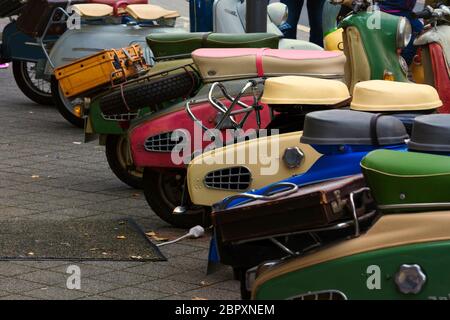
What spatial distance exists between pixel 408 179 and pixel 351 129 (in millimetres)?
770

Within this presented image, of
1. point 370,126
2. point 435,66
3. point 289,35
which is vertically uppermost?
point 370,126

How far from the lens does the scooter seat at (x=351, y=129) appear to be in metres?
4.44

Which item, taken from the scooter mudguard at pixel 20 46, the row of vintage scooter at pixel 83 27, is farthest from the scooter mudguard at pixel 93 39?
the scooter mudguard at pixel 20 46

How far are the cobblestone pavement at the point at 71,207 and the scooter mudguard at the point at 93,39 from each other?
712mm

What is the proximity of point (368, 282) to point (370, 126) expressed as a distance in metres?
0.87

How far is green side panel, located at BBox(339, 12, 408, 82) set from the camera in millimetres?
7633

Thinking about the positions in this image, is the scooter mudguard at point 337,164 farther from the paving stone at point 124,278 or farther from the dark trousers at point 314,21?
the dark trousers at point 314,21

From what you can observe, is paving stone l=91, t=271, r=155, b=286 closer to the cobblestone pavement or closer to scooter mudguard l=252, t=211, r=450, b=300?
the cobblestone pavement

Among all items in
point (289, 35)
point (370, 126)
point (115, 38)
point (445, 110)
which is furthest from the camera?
point (289, 35)

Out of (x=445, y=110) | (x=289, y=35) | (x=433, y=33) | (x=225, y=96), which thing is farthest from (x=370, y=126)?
(x=289, y=35)

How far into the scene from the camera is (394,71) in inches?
301

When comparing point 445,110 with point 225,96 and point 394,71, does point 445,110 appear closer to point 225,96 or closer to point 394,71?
point 394,71

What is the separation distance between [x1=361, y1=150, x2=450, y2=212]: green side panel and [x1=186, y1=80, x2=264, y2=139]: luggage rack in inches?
101
